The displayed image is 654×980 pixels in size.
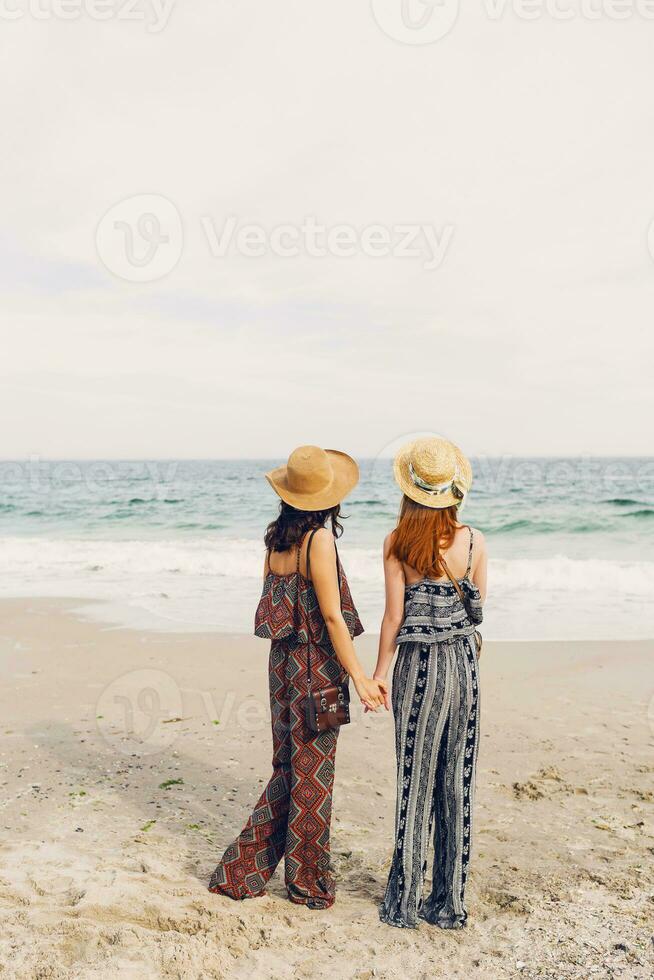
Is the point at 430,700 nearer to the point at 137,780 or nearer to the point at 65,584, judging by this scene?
the point at 137,780

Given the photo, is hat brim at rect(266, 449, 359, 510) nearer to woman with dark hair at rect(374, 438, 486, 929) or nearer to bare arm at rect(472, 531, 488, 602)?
woman with dark hair at rect(374, 438, 486, 929)

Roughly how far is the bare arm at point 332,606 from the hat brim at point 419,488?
37cm

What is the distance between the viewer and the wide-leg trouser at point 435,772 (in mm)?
3096

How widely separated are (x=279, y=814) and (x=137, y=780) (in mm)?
1783

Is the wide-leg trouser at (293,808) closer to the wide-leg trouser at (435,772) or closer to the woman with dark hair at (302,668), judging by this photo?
the woman with dark hair at (302,668)

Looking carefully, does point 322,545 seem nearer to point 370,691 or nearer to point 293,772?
point 370,691

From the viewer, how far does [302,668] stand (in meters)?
3.29

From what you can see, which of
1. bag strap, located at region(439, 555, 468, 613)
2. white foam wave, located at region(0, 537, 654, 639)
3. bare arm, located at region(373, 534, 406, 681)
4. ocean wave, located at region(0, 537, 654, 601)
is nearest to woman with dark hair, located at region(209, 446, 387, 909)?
bare arm, located at region(373, 534, 406, 681)

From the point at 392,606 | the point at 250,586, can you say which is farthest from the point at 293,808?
the point at 250,586

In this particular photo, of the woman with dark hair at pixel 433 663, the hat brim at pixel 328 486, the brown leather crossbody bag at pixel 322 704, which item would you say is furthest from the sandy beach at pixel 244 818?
the hat brim at pixel 328 486

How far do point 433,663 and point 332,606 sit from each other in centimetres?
45

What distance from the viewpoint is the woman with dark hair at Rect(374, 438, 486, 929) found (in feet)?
10.1

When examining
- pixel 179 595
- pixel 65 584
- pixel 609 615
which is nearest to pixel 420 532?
pixel 609 615

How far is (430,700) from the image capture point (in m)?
3.09
